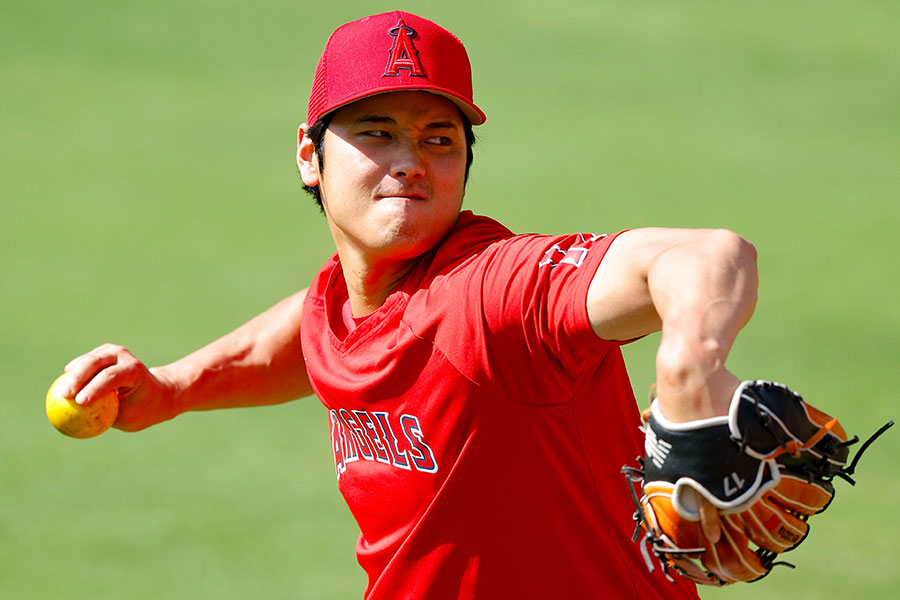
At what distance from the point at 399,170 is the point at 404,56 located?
0.27 meters

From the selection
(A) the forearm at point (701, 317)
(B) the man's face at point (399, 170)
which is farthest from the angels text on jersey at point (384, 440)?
(A) the forearm at point (701, 317)

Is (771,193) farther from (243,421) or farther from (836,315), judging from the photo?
(243,421)

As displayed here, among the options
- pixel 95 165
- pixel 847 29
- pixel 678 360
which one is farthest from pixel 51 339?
pixel 847 29

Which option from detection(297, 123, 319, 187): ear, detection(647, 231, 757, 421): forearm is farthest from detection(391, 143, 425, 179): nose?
detection(647, 231, 757, 421): forearm

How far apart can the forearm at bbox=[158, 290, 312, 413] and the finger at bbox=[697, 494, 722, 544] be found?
1.99 meters

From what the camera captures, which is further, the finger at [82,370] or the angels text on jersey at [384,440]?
the finger at [82,370]

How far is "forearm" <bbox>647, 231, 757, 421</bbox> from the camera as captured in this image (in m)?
1.94

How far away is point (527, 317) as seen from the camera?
2.40 meters

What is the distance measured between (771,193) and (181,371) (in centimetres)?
732

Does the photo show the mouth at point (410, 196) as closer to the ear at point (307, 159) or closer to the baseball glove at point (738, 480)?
the ear at point (307, 159)

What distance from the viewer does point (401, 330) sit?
2.77m

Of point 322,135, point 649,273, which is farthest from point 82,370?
point 649,273

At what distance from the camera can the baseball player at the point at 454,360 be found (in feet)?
8.02

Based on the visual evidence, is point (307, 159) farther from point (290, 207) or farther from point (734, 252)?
point (290, 207)
